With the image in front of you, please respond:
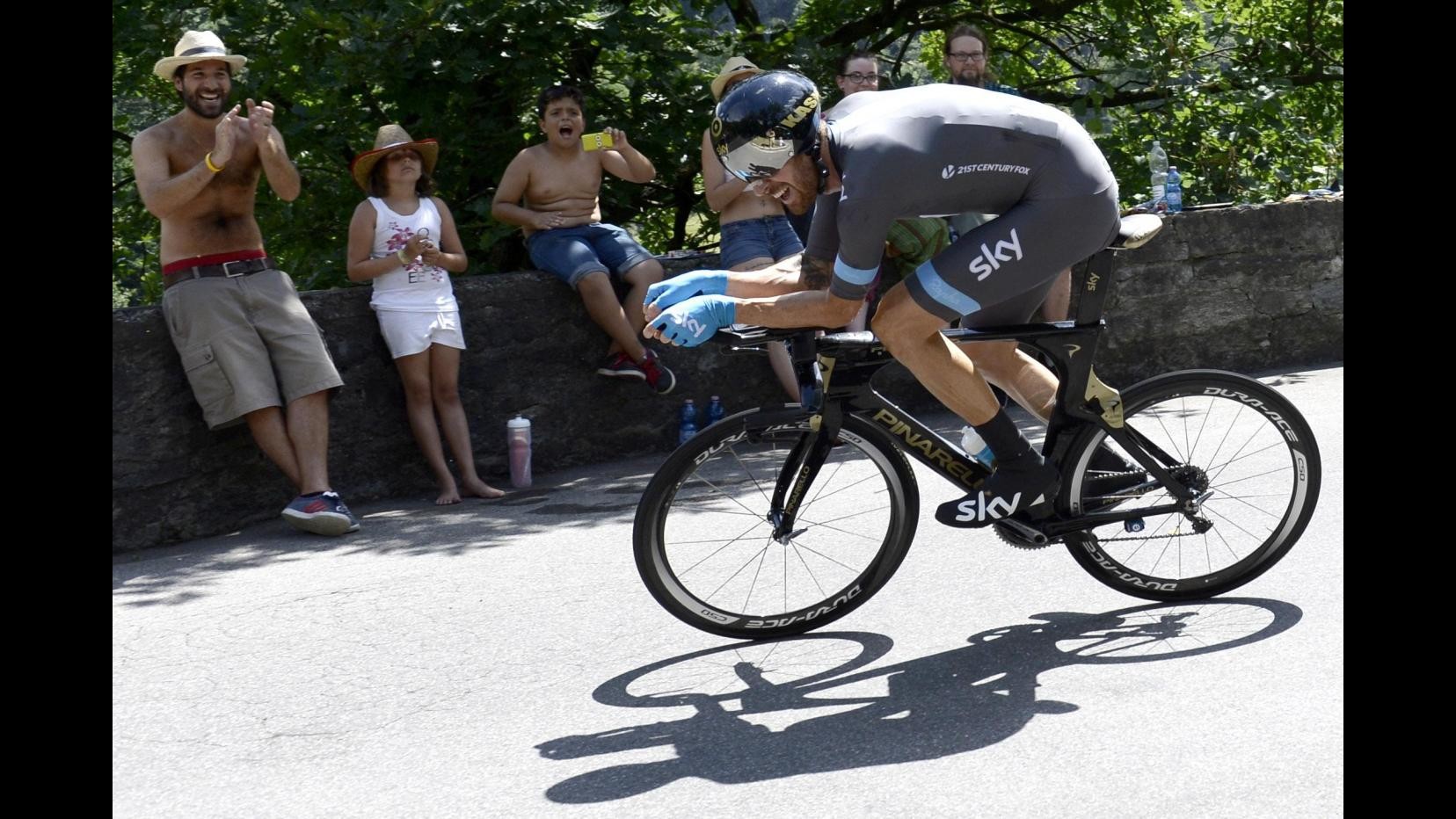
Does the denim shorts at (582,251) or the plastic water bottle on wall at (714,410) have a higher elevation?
the denim shorts at (582,251)

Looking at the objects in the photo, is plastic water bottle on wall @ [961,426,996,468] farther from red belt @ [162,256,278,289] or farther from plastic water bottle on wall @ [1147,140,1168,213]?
plastic water bottle on wall @ [1147,140,1168,213]

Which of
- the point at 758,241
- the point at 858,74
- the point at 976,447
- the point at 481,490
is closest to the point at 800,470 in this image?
the point at 976,447

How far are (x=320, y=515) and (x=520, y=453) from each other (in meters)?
1.26

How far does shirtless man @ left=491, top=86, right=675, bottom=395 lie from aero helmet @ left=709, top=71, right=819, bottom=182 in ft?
12.4

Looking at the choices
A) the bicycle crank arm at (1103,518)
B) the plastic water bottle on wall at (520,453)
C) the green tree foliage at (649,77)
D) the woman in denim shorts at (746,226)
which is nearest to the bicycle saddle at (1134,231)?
the bicycle crank arm at (1103,518)

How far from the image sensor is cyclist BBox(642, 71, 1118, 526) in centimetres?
451

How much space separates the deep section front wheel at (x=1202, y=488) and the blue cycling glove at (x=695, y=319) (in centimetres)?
119

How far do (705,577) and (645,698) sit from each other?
586mm

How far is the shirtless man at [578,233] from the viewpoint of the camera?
328 inches

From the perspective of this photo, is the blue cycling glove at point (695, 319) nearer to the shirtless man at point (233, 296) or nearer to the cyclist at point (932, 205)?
the cyclist at point (932, 205)

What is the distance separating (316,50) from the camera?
1012 centimetres

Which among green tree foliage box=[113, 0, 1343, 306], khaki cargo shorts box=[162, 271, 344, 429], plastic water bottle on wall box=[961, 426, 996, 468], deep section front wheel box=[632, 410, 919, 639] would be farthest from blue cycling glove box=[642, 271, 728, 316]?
green tree foliage box=[113, 0, 1343, 306]
